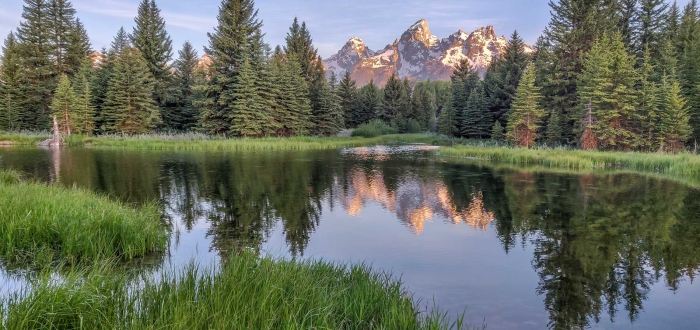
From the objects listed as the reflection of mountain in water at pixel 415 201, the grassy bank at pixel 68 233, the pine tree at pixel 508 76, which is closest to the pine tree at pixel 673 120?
the pine tree at pixel 508 76

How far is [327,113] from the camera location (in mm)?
48906

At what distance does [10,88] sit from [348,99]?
125 feet

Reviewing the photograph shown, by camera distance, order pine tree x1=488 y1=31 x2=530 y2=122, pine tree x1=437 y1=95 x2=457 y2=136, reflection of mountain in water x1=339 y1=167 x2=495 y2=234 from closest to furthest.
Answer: reflection of mountain in water x1=339 y1=167 x2=495 y2=234
pine tree x1=488 y1=31 x2=530 y2=122
pine tree x1=437 y1=95 x2=457 y2=136

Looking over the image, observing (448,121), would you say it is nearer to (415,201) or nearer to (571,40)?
(571,40)

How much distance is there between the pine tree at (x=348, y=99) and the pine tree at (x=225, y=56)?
18469 mm

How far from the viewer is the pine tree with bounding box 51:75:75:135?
126ft

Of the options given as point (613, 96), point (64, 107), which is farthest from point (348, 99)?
point (613, 96)

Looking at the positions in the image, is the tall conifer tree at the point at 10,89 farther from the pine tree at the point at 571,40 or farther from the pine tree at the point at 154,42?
the pine tree at the point at 571,40

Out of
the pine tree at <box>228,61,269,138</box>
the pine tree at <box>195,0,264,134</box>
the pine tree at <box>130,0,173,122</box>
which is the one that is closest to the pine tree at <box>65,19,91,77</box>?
the pine tree at <box>130,0,173,122</box>

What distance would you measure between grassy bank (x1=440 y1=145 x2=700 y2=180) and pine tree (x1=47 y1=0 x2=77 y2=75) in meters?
44.8

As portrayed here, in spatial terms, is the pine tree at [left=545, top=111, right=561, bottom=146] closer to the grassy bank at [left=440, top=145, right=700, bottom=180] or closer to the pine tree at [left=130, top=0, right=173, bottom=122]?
the grassy bank at [left=440, top=145, right=700, bottom=180]

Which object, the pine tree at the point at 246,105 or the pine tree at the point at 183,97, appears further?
the pine tree at the point at 183,97

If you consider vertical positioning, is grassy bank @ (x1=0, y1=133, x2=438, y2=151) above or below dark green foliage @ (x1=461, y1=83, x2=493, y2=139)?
below

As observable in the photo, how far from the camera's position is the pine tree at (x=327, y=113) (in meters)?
48.5
